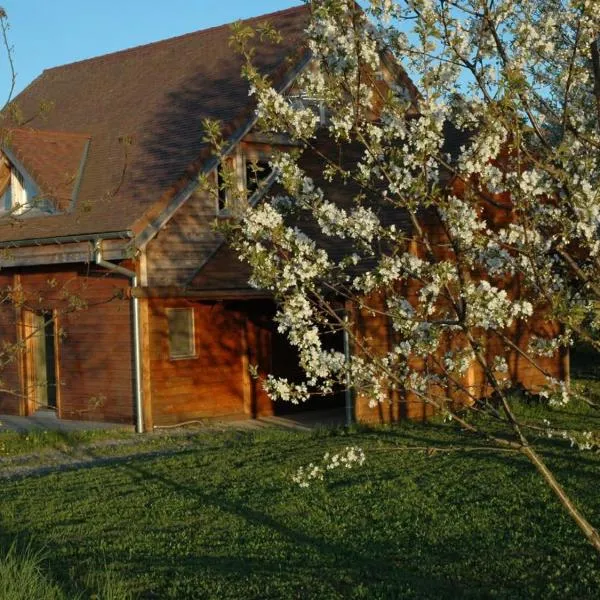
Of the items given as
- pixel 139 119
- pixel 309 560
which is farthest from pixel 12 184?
pixel 309 560

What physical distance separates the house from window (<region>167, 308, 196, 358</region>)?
0.07ft

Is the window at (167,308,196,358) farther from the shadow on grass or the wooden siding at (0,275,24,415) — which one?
the shadow on grass

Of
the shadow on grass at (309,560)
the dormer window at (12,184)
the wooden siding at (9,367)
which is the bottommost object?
the shadow on grass at (309,560)

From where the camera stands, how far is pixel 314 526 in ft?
31.6

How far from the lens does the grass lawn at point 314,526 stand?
25.7 feet

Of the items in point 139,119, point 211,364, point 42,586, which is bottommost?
point 42,586

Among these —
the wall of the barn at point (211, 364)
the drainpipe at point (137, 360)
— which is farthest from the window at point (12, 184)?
the wall of the barn at point (211, 364)

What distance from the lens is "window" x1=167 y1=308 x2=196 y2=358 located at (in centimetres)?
1869

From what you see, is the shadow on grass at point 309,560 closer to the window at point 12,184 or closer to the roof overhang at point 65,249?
→ the roof overhang at point 65,249

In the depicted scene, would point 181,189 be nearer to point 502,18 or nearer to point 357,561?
point 357,561

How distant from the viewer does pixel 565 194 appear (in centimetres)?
623

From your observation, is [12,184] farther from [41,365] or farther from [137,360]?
[137,360]

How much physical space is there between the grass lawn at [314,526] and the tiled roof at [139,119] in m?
5.80

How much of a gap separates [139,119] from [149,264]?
4.58 meters
